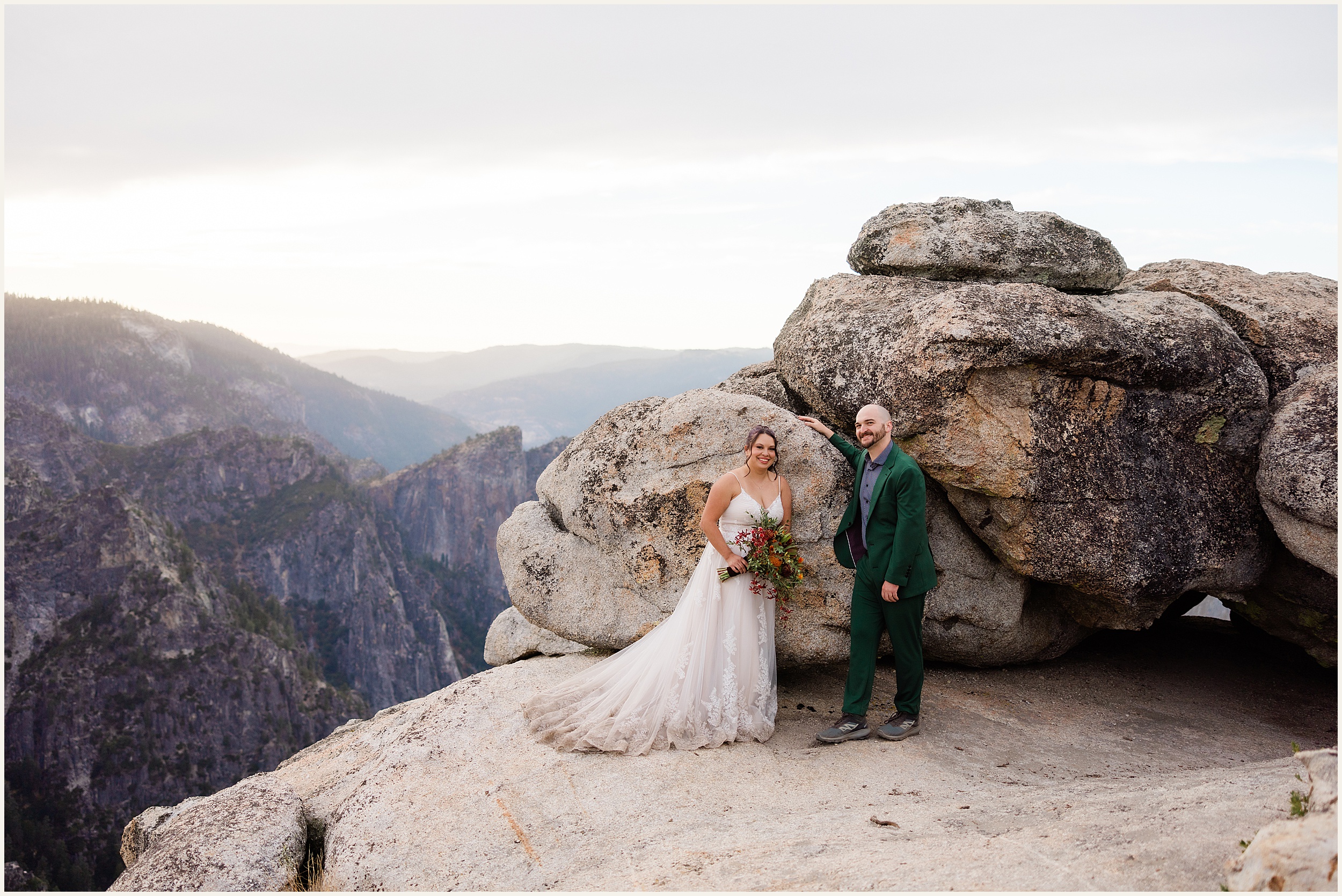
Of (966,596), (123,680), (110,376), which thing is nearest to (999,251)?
(966,596)

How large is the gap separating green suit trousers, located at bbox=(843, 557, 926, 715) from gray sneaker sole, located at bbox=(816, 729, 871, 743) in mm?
177

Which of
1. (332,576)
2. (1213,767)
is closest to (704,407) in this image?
(1213,767)

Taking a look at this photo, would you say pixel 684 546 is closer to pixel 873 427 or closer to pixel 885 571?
pixel 885 571

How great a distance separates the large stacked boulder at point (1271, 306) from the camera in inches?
386

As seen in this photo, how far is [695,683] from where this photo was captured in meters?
8.19

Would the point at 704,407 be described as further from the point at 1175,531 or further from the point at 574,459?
the point at 1175,531

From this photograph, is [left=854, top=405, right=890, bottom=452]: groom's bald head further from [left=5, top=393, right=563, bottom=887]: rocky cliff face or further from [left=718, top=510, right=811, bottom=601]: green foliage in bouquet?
[left=5, top=393, right=563, bottom=887]: rocky cliff face

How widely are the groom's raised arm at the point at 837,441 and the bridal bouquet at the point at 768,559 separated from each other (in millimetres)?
1194

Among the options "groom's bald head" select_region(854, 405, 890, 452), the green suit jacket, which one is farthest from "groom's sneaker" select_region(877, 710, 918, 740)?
"groom's bald head" select_region(854, 405, 890, 452)

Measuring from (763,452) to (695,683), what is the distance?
2.44 metres

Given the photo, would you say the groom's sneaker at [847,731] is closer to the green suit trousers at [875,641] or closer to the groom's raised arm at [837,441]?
the green suit trousers at [875,641]

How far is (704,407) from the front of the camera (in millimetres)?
9500

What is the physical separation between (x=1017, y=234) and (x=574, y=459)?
652 cm

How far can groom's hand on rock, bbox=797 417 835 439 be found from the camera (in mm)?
9273
